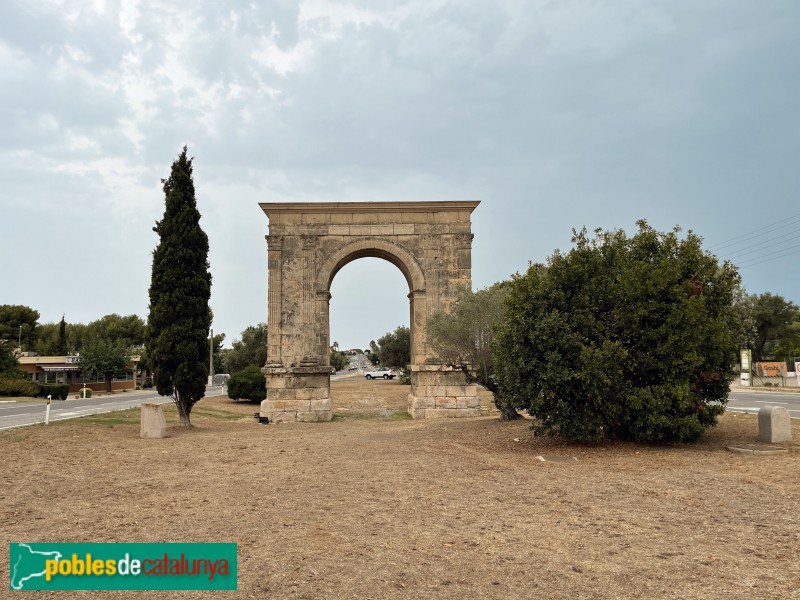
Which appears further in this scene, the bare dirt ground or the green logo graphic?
the bare dirt ground

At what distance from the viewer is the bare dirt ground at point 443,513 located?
16.1ft

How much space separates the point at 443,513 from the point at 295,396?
15.0 metres

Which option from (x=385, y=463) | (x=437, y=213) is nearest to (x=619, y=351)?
(x=385, y=463)

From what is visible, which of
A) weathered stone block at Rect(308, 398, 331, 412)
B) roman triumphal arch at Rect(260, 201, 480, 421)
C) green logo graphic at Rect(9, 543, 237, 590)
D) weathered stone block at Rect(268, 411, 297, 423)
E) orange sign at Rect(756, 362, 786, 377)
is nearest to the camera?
green logo graphic at Rect(9, 543, 237, 590)

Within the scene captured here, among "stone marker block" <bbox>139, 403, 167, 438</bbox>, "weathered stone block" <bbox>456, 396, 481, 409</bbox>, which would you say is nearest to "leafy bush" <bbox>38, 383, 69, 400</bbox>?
"stone marker block" <bbox>139, 403, 167, 438</bbox>

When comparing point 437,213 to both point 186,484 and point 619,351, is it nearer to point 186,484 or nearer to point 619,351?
point 619,351

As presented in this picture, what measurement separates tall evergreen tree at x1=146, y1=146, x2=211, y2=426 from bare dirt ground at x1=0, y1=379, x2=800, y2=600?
4.25 metres

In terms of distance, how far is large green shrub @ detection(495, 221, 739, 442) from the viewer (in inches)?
443

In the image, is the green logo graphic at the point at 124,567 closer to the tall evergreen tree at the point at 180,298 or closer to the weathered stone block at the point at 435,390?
the tall evergreen tree at the point at 180,298

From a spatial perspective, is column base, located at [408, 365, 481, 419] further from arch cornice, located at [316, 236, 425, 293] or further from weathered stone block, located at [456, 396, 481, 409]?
arch cornice, located at [316, 236, 425, 293]

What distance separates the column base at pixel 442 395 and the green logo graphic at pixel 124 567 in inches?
681

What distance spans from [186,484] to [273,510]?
105 inches

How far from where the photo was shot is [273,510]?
290 inches

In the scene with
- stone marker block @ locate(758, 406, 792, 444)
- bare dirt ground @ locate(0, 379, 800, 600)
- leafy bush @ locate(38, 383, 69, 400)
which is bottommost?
leafy bush @ locate(38, 383, 69, 400)
